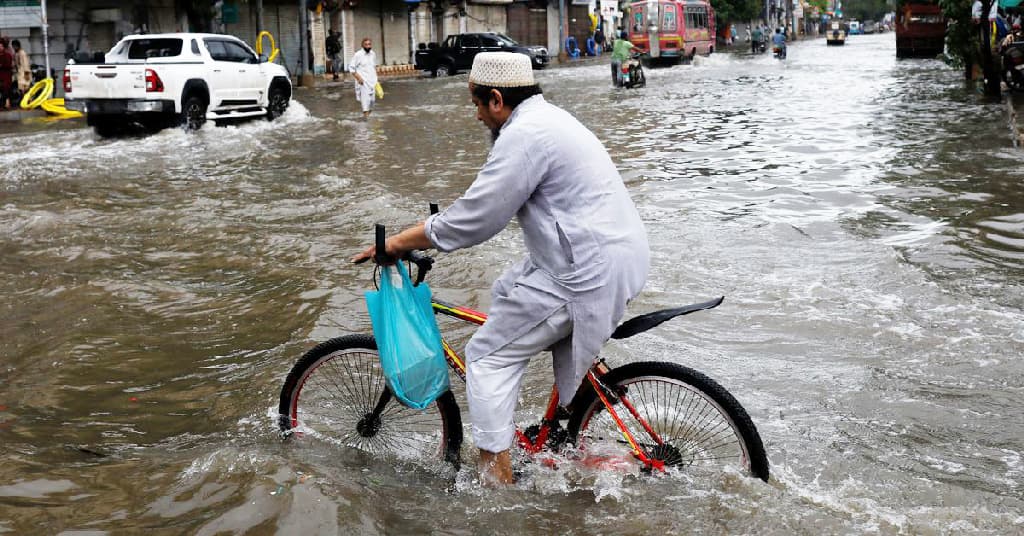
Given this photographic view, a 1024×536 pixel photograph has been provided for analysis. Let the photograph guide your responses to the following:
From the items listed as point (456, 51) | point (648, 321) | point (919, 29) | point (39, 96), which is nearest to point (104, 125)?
point (39, 96)

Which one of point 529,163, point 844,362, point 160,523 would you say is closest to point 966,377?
point 844,362

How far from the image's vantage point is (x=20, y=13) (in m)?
25.6

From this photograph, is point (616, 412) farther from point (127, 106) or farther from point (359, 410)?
point (127, 106)

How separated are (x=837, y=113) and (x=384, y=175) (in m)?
10.1

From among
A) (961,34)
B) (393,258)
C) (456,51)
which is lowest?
(393,258)

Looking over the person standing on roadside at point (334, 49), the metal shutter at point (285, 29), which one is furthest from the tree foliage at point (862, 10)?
the metal shutter at point (285, 29)

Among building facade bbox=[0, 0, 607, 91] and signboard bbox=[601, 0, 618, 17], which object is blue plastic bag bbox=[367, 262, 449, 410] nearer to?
building facade bbox=[0, 0, 607, 91]

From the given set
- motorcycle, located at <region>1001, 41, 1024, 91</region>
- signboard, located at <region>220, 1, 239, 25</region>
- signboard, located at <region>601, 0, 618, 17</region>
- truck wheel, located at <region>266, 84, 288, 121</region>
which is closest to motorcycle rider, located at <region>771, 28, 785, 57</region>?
signboard, located at <region>601, 0, 618, 17</region>

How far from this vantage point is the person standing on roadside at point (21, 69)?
24.3 m

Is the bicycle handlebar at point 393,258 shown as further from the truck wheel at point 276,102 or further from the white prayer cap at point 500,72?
the truck wheel at point 276,102

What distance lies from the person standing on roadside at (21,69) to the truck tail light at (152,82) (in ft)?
31.1

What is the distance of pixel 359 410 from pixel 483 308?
2689 mm

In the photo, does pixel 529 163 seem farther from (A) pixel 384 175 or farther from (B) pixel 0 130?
(B) pixel 0 130

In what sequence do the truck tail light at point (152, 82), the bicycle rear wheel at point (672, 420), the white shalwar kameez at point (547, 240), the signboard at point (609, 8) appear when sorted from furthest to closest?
the signboard at point (609, 8), the truck tail light at point (152, 82), the bicycle rear wheel at point (672, 420), the white shalwar kameez at point (547, 240)
